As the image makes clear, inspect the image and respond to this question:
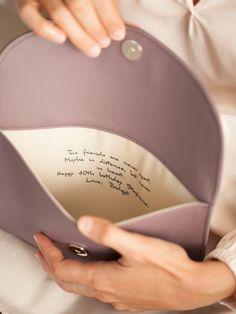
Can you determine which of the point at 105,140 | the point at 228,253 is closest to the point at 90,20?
the point at 105,140

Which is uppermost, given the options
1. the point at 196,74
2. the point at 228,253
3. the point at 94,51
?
the point at 94,51

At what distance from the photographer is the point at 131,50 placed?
460 mm

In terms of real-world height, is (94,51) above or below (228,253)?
above

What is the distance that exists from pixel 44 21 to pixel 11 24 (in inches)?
12.6

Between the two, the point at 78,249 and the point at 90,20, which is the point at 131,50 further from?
the point at 78,249

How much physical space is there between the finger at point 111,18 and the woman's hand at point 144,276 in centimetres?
16

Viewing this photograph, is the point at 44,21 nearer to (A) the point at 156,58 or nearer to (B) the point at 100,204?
(A) the point at 156,58

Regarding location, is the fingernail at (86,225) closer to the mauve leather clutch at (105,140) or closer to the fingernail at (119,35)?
the mauve leather clutch at (105,140)

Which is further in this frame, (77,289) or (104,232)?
(77,289)

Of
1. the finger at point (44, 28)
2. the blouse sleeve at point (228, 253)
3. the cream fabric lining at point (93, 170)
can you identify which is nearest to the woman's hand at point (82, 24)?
the finger at point (44, 28)

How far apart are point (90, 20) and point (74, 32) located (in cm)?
2

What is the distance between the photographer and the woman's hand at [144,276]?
452 mm

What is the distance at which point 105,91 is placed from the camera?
52 cm

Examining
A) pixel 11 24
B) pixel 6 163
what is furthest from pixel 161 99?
pixel 11 24
